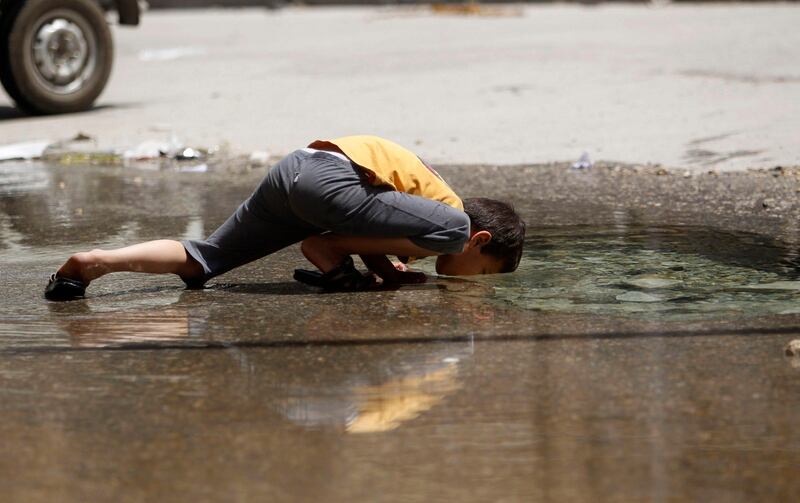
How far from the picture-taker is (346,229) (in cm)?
454

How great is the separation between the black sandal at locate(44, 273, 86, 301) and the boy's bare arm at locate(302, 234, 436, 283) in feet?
2.72

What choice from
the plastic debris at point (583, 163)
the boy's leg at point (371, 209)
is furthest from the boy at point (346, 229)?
the plastic debris at point (583, 163)

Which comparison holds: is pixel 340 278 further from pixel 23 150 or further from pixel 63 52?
pixel 63 52

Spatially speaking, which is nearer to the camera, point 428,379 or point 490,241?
point 428,379

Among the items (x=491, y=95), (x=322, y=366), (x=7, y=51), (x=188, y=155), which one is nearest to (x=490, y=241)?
(x=322, y=366)

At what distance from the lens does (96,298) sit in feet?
15.2

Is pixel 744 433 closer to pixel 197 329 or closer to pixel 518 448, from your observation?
pixel 518 448

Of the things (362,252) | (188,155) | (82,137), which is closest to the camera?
(362,252)

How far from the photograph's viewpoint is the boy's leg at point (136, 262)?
179 inches

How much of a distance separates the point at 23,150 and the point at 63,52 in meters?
1.92

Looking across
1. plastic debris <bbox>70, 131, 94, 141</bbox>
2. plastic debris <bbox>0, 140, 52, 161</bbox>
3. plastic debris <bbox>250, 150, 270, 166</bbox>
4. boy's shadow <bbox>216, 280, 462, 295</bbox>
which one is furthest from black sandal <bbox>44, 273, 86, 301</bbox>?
plastic debris <bbox>70, 131, 94, 141</bbox>

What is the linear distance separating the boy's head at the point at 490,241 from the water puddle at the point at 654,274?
96 mm

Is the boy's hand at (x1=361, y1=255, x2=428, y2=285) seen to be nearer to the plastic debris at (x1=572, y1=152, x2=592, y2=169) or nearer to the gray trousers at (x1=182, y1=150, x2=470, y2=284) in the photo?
the gray trousers at (x1=182, y1=150, x2=470, y2=284)

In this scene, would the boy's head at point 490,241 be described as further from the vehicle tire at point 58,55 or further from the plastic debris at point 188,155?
the vehicle tire at point 58,55
